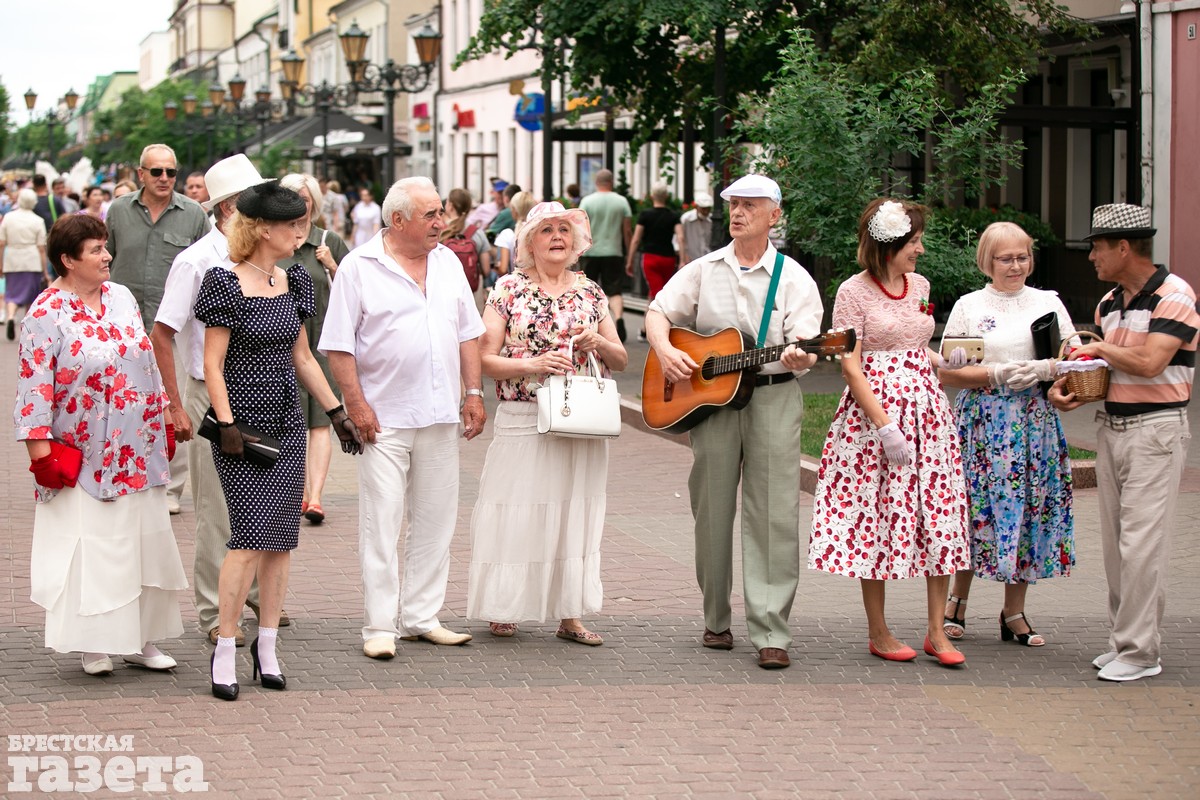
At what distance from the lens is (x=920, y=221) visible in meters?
6.90

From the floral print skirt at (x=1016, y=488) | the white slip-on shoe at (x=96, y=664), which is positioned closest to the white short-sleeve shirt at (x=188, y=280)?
the white slip-on shoe at (x=96, y=664)

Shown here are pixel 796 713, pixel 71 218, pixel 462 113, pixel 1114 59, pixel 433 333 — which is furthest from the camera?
pixel 462 113

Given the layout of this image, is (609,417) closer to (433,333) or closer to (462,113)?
(433,333)

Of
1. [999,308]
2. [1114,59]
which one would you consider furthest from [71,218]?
[1114,59]

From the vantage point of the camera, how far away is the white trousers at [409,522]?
7.05 m

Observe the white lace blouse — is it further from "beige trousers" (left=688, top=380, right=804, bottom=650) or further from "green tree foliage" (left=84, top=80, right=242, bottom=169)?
"green tree foliage" (left=84, top=80, right=242, bottom=169)

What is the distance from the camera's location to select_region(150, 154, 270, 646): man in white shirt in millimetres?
7031

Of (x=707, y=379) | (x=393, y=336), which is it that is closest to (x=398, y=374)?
(x=393, y=336)

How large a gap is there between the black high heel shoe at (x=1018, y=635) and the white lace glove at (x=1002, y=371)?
1.00 metres

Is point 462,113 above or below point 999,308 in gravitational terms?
above

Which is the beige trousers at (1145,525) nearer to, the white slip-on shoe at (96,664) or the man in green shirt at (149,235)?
the white slip-on shoe at (96,664)

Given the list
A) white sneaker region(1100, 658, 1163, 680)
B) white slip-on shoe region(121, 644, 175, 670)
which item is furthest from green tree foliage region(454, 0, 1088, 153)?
white slip-on shoe region(121, 644, 175, 670)

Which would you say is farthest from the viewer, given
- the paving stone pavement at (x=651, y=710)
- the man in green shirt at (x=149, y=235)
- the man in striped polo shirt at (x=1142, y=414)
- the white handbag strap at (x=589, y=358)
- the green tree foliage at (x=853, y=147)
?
the green tree foliage at (x=853, y=147)

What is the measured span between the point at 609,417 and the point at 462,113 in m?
47.2
